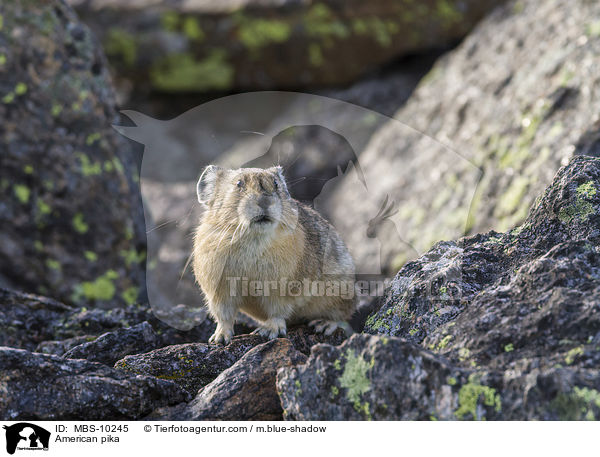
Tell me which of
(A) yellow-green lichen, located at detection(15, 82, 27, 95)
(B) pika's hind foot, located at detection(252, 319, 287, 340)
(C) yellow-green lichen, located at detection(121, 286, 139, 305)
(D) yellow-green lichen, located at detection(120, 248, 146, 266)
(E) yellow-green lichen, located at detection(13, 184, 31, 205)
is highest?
(A) yellow-green lichen, located at detection(15, 82, 27, 95)

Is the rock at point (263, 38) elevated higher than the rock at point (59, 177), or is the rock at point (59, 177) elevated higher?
the rock at point (263, 38)

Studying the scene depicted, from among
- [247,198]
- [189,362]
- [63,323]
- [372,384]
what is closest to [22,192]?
[63,323]

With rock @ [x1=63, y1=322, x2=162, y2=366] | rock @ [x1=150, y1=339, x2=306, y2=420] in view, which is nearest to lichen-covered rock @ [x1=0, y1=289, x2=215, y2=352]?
rock @ [x1=63, y1=322, x2=162, y2=366]

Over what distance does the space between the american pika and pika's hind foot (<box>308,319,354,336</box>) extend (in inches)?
0.6

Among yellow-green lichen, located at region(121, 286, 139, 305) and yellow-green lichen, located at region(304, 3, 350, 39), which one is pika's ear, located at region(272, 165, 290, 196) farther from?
yellow-green lichen, located at region(304, 3, 350, 39)

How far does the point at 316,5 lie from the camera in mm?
14914

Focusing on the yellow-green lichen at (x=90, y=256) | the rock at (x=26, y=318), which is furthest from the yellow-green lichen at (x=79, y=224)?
the rock at (x=26, y=318)

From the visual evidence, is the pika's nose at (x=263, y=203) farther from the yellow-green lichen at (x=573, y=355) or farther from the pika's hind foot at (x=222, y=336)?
the yellow-green lichen at (x=573, y=355)

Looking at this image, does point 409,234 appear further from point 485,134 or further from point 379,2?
point 379,2

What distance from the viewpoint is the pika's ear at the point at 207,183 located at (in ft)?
21.6

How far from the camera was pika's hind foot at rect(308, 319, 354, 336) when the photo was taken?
6770 millimetres

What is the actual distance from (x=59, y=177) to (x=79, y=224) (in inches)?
29.7

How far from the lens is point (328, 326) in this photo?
6.85 m
